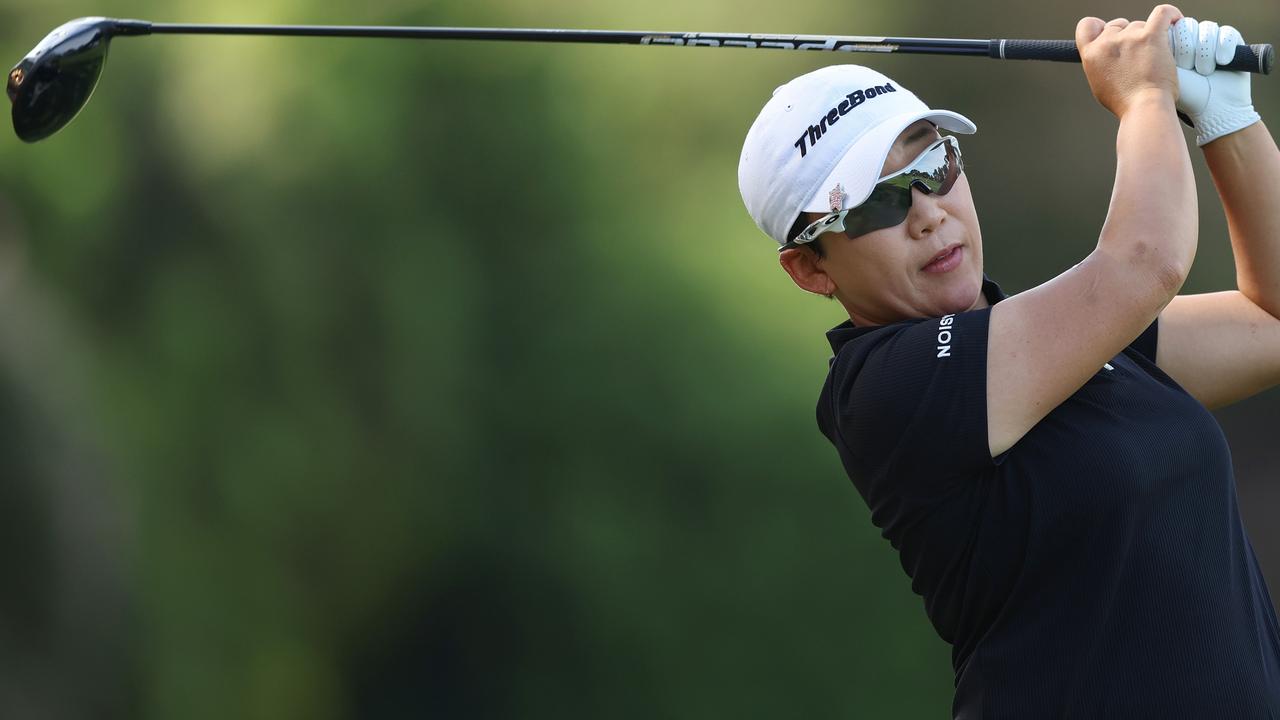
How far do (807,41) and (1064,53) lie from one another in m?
0.27

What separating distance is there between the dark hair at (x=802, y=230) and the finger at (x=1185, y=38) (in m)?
0.37

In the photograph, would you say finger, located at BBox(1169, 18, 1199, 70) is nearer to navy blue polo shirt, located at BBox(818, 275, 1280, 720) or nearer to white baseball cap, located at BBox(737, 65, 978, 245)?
white baseball cap, located at BBox(737, 65, 978, 245)

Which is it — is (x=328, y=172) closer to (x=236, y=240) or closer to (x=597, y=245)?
(x=236, y=240)

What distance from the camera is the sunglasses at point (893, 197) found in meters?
1.29

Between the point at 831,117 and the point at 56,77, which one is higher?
the point at 56,77

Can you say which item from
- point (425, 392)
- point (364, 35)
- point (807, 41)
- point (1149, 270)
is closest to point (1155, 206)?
point (1149, 270)

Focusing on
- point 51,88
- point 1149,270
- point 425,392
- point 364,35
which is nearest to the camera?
point 1149,270

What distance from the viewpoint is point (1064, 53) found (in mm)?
1375

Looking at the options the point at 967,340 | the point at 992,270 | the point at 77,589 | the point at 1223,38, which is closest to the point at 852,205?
the point at 967,340

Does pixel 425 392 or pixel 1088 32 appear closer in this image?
pixel 1088 32

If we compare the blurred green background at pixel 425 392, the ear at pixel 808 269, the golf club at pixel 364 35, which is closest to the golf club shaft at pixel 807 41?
the golf club at pixel 364 35

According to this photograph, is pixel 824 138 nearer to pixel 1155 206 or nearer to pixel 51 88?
pixel 1155 206

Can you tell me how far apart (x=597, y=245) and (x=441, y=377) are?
1.46ft

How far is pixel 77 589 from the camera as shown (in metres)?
2.99
